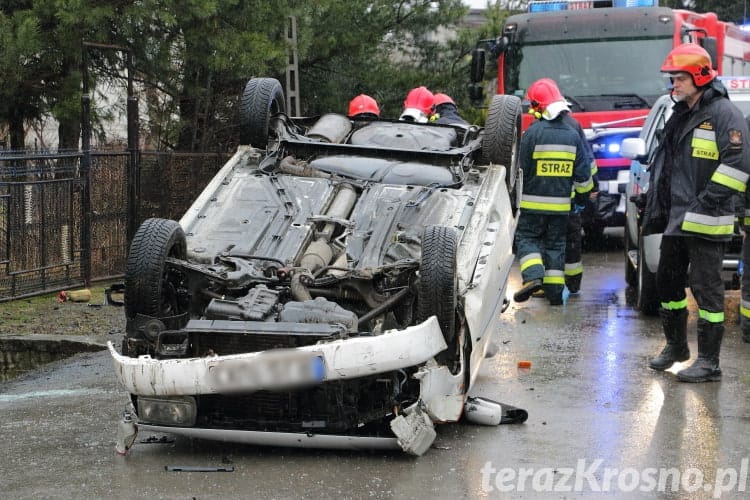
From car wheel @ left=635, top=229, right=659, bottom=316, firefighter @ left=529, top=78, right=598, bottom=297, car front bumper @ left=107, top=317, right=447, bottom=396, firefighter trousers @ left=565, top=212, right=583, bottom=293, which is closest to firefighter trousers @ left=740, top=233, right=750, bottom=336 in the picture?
car wheel @ left=635, top=229, right=659, bottom=316

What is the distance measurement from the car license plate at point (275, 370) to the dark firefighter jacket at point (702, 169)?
9.97 feet

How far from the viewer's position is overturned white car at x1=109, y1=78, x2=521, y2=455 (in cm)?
519

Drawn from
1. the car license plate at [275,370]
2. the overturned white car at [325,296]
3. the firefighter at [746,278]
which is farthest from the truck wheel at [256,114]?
the firefighter at [746,278]

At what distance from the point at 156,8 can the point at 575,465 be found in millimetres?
7092

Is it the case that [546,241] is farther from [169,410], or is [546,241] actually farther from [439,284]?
[169,410]

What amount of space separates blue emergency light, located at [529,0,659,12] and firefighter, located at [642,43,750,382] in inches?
316

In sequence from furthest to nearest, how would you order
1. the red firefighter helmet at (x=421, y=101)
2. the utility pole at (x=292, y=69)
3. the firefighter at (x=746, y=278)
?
the red firefighter helmet at (x=421, y=101)
the utility pole at (x=292, y=69)
the firefighter at (x=746, y=278)

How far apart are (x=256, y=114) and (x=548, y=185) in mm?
3144

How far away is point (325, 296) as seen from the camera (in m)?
5.97

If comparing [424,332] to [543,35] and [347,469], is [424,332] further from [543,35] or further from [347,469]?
[543,35]

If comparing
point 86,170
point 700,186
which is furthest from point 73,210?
point 700,186

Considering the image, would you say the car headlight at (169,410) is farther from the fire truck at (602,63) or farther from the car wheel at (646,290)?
the fire truck at (602,63)

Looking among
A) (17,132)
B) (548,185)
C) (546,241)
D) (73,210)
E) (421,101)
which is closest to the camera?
(548,185)

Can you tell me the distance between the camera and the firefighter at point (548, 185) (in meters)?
9.73
